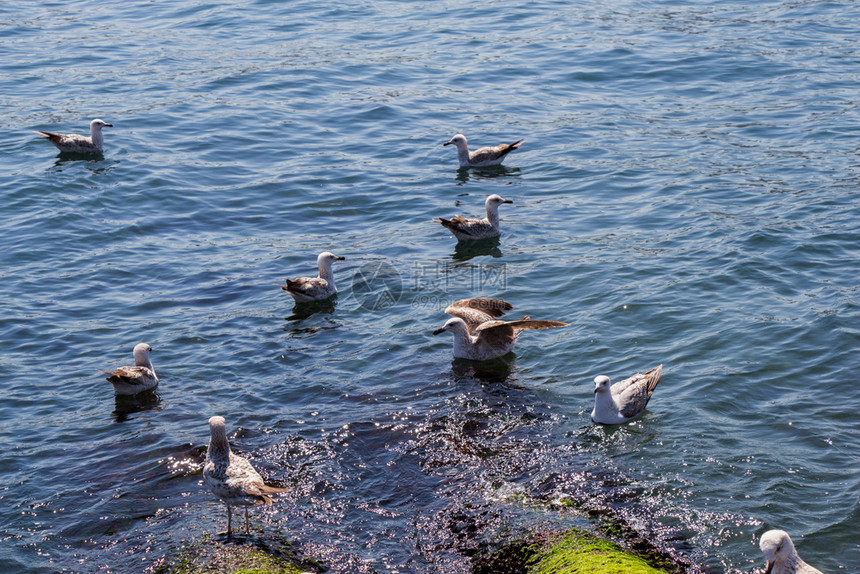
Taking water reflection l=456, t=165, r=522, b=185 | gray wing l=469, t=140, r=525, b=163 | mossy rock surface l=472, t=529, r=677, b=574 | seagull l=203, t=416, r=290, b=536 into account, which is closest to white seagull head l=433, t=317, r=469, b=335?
seagull l=203, t=416, r=290, b=536

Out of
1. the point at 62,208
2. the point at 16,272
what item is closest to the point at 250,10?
the point at 62,208

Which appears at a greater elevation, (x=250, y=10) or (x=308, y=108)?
(x=250, y=10)

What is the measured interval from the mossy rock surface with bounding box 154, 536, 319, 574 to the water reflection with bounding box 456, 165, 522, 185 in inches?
468

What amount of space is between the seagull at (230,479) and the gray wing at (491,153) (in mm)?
11403

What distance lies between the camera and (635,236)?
15.1 metres

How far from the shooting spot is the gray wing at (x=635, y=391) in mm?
10180

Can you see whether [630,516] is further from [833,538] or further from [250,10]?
[250,10]

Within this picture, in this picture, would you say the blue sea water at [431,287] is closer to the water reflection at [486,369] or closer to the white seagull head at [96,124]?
the water reflection at [486,369]

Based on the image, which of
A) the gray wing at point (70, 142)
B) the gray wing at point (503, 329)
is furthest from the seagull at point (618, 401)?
the gray wing at point (70, 142)

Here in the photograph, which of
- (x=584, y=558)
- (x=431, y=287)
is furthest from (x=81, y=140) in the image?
(x=584, y=558)

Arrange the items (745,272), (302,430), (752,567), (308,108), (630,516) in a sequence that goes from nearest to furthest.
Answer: (752,567) < (630,516) < (302,430) < (745,272) < (308,108)

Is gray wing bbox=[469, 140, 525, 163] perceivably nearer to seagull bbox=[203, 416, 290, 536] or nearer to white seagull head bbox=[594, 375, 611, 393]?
white seagull head bbox=[594, 375, 611, 393]

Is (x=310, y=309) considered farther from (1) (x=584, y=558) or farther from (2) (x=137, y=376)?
(1) (x=584, y=558)

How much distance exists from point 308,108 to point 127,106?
4869 millimetres
